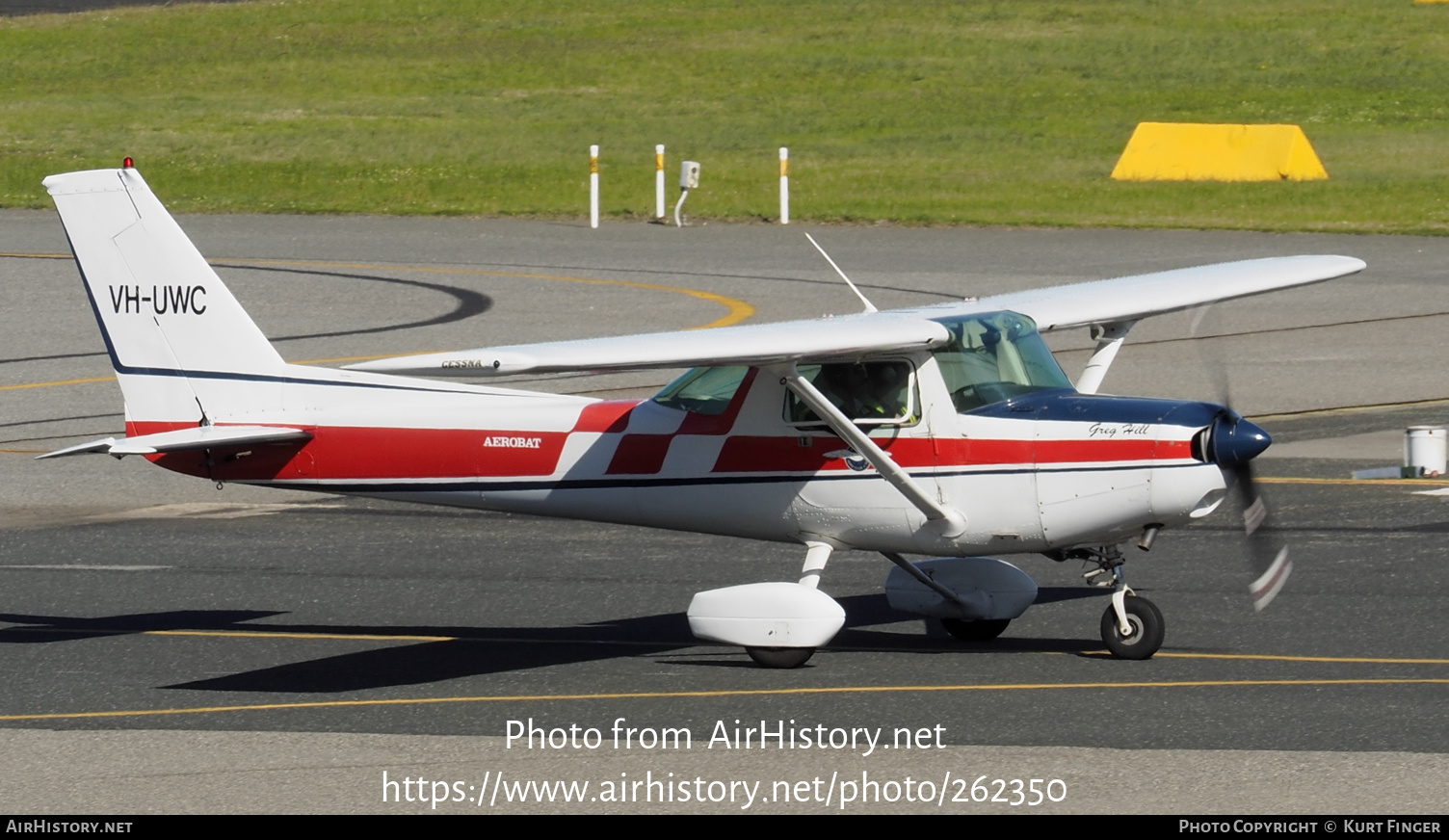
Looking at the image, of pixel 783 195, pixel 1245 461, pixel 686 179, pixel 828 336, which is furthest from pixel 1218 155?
pixel 828 336

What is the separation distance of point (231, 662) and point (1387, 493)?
8.72 meters

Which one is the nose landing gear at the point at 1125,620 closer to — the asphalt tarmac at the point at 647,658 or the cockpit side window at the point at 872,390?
→ the asphalt tarmac at the point at 647,658

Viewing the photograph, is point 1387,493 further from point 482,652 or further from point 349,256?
point 349,256

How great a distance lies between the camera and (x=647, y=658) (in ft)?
34.7

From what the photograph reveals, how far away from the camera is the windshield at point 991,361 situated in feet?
33.1

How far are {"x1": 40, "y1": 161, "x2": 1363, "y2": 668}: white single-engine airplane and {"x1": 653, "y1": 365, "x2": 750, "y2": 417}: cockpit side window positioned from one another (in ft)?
0.05

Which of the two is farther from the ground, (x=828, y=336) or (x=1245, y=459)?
(x=828, y=336)

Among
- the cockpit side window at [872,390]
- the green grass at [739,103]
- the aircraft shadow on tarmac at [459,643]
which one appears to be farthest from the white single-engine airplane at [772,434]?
the green grass at [739,103]

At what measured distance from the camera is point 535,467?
10.8m

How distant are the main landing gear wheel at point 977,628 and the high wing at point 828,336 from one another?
1.64 meters

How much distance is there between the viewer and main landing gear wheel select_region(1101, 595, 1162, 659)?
1015 cm

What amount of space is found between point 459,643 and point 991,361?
3403mm

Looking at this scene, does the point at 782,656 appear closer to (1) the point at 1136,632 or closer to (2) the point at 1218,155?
(1) the point at 1136,632

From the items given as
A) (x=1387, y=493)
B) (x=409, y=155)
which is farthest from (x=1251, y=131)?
(x=1387, y=493)
